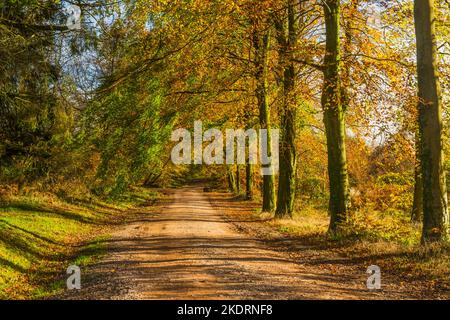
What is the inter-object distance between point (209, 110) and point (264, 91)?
4.72 metres

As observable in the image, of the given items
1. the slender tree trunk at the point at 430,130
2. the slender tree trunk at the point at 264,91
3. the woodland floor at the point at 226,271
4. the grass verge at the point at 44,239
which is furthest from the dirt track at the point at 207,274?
the slender tree trunk at the point at 264,91

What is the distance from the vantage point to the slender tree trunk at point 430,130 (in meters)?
11.1

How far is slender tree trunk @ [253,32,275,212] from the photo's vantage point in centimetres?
1945

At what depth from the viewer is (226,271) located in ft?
32.5

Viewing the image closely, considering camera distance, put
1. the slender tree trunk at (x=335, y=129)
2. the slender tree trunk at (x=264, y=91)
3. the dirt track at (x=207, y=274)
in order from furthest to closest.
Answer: the slender tree trunk at (x=264, y=91)
the slender tree trunk at (x=335, y=129)
the dirt track at (x=207, y=274)

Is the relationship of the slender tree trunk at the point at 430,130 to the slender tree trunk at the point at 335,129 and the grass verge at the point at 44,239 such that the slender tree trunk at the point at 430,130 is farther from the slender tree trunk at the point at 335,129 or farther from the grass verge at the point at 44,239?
the grass verge at the point at 44,239

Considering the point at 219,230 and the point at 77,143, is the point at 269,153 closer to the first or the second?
the point at 219,230

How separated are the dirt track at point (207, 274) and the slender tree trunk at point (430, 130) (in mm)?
2406

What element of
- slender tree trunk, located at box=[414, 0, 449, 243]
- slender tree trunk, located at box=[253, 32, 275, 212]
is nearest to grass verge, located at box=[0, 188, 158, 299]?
slender tree trunk, located at box=[253, 32, 275, 212]

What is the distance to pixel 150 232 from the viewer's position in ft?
58.3

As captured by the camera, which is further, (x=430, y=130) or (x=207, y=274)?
(x=430, y=130)

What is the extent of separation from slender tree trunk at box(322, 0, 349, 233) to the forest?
38 millimetres

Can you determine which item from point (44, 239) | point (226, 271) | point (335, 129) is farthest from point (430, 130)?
point (44, 239)

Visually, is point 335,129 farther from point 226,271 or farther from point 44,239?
point 44,239
